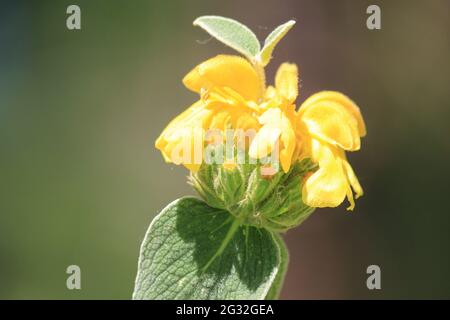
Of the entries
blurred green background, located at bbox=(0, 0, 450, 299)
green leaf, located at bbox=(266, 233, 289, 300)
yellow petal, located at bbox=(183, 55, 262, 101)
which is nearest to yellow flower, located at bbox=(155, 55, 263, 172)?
yellow petal, located at bbox=(183, 55, 262, 101)

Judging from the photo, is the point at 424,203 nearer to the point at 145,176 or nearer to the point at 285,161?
the point at 145,176

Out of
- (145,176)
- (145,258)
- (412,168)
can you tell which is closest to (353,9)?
(412,168)

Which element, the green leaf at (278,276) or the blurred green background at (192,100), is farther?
the blurred green background at (192,100)

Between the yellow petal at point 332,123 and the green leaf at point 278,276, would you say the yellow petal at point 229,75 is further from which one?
the green leaf at point 278,276

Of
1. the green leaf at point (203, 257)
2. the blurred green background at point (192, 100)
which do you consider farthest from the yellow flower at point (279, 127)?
the blurred green background at point (192, 100)

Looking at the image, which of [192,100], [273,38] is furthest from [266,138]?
[192,100]

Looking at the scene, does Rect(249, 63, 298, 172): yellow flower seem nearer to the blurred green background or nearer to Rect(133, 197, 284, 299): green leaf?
Rect(133, 197, 284, 299): green leaf
